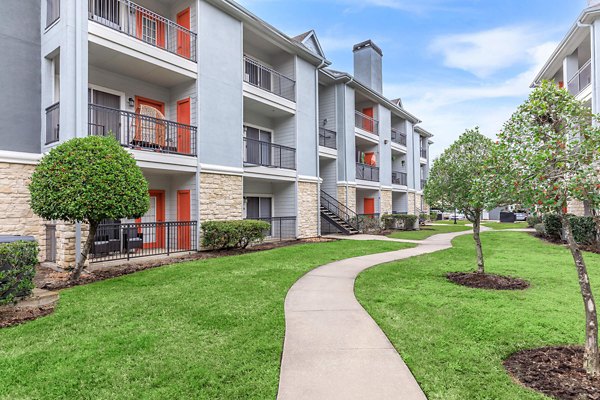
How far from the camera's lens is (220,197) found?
1269 cm

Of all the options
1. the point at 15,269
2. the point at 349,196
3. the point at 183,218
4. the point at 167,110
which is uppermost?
the point at 167,110

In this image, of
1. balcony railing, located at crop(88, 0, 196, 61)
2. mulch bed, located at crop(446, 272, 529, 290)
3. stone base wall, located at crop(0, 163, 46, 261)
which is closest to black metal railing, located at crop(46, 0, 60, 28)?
balcony railing, located at crop(88, 0, 196, 61)

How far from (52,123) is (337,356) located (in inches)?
427

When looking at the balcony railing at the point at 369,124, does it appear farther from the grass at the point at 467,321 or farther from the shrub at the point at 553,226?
the grass at the point at 467,321

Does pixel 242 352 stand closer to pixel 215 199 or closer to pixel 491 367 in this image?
pixel 491 367

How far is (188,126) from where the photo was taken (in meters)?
11.8

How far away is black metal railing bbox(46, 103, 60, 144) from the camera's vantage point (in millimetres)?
9820

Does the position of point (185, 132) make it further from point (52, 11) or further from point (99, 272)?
point (99, 272)

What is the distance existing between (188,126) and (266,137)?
5988 millimetres

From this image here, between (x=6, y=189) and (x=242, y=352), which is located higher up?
(x=6, y=189)

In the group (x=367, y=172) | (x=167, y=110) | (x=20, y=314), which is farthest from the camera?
(x=367, y=172)

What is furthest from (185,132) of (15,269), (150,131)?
(15,269)

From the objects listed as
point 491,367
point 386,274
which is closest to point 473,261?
point 386,274

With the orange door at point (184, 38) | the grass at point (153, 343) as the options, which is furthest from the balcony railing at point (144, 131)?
the grass at point (153, 343)
